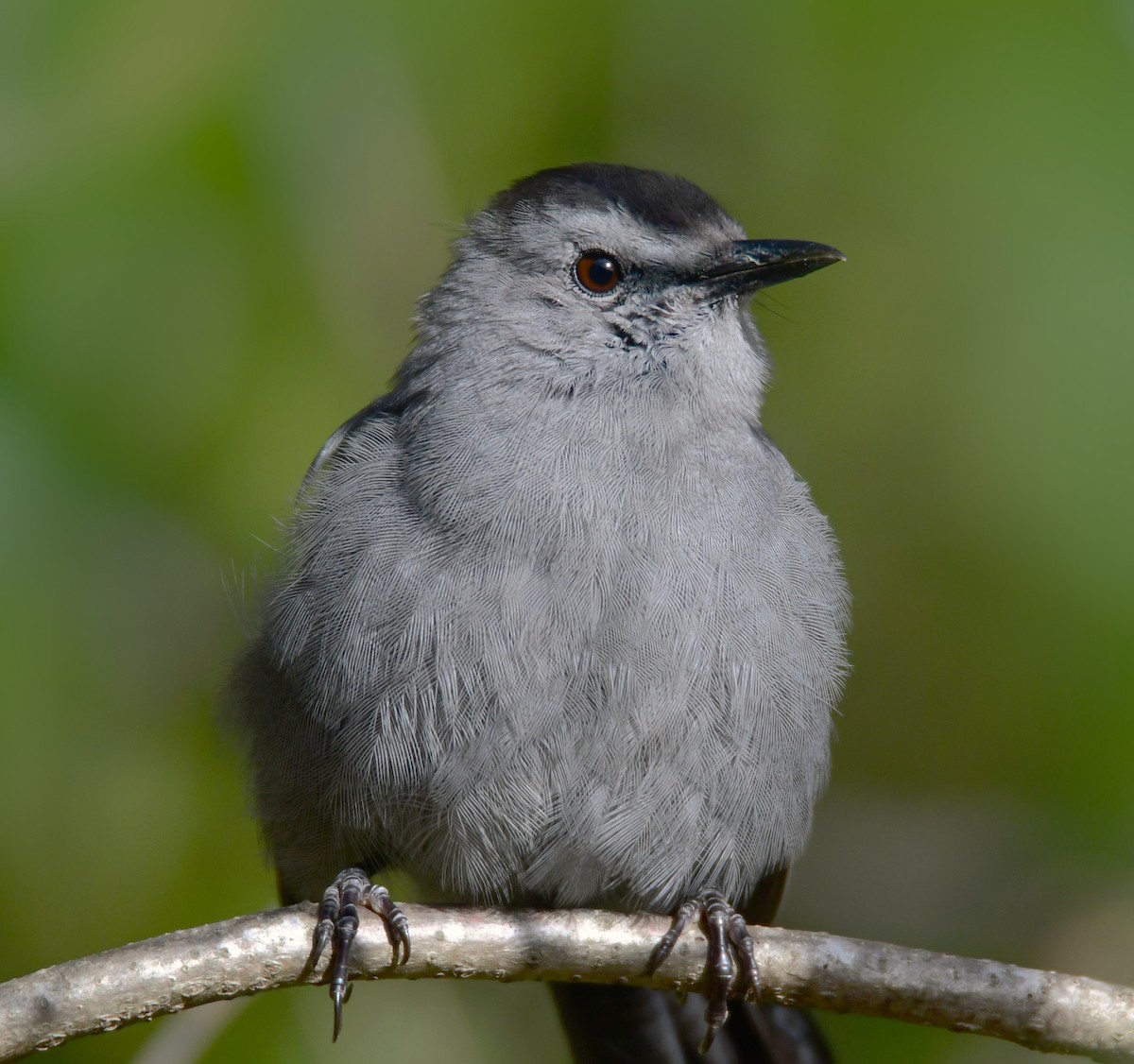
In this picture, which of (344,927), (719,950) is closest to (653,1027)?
(719,950)

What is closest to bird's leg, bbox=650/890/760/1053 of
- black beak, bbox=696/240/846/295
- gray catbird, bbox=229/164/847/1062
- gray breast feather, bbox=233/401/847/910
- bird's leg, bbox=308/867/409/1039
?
gray catbird, bbox=229/164/847/1062

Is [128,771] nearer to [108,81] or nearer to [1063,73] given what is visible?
[108,81]

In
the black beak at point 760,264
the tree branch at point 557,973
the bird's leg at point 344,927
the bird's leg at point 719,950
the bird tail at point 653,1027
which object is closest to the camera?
the tree branch at point 557,973

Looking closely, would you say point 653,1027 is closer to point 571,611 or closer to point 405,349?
point 571,611

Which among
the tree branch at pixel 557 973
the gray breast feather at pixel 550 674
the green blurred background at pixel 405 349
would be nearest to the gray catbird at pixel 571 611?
the gray breast feather at pixel 550 674

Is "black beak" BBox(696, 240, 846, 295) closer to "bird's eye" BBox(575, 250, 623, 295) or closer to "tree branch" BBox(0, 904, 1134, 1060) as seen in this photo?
"bird's eye" BBox(575, 250, 623, 295)

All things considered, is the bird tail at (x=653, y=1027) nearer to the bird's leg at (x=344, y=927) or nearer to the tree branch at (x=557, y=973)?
the tree branch at (x=557, y=973)

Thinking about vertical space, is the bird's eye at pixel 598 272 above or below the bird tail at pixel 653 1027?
above
